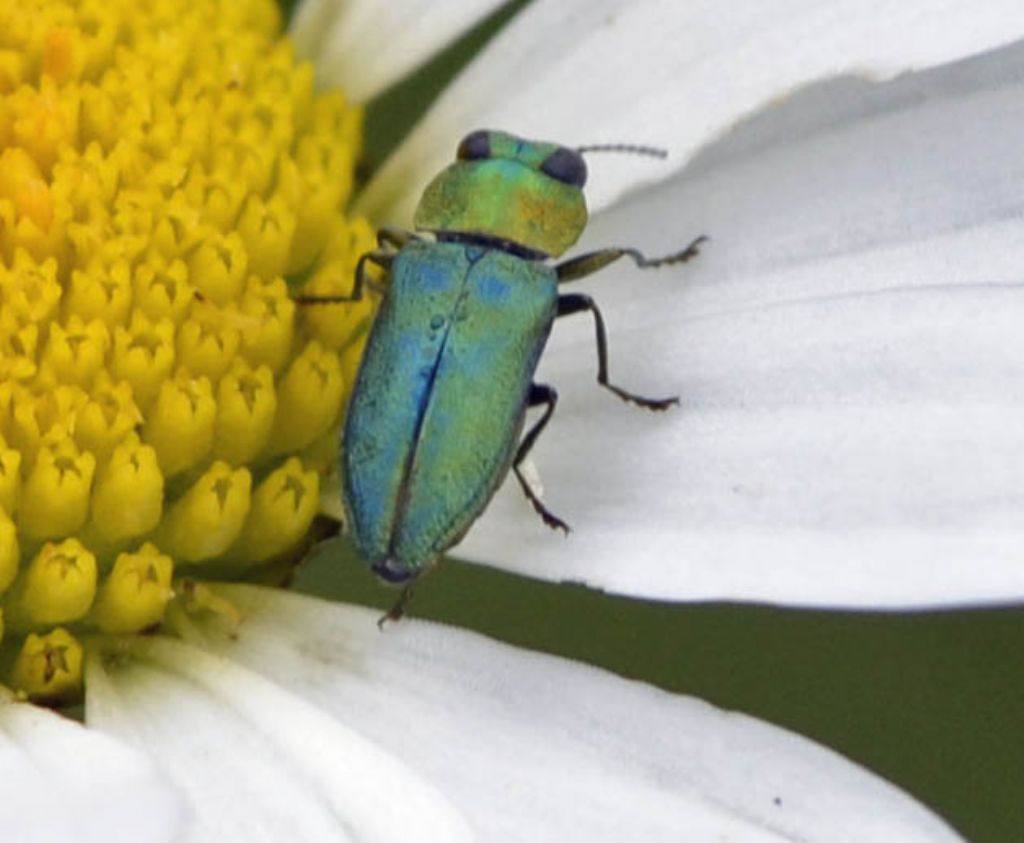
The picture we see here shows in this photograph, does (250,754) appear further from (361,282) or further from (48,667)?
(361,282)

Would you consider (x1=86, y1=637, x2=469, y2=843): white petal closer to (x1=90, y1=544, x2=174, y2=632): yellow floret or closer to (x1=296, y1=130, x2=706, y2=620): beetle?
(x1=90, y1=544, x2=174, y2=632): yellow floret

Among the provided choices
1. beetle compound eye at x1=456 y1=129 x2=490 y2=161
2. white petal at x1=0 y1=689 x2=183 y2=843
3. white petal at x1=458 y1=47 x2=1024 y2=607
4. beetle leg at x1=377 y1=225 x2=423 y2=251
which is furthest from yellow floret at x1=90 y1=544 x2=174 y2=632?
beetle compound eye at x1=456 y1=129 x2=490 y2=161

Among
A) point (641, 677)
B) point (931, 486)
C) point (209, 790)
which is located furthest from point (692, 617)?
point (209, 790)

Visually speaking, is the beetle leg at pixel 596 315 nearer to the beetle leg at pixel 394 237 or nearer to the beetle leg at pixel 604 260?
the beetle leg at pixel 604 260

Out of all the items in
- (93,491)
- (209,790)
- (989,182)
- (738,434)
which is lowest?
(209,790)

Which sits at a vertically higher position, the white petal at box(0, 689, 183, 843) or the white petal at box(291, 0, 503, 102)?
the white petal at box(291, 0, 503, 102)

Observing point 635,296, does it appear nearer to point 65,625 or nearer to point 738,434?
point 738,434
